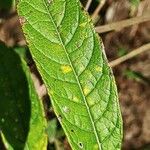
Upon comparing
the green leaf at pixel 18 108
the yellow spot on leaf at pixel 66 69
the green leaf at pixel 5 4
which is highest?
the green leaf at pixel 5 4

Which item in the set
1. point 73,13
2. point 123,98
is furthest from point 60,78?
point 123,98

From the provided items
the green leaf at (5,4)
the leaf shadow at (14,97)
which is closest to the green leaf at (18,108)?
the leaf shadow at (14,97)

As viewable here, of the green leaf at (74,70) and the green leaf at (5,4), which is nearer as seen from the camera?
the green leaf at (74,70)

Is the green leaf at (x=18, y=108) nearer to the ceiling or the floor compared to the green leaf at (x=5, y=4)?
nearer to the floor

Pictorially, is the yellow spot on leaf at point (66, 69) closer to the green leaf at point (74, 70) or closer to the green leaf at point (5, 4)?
the green leaf at point (74, 70)

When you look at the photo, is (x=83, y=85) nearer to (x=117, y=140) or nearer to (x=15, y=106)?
(x=117, y=140)

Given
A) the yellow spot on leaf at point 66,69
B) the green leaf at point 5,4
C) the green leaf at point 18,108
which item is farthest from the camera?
the green leaf at point 5,4

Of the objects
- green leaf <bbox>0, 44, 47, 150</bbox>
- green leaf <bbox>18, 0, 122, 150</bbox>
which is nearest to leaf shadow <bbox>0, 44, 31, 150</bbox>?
green leaf <bbox>0, 44, 47, 150</bbox>
